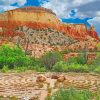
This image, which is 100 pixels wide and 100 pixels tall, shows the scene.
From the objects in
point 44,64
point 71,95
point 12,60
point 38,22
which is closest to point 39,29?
point 38,22

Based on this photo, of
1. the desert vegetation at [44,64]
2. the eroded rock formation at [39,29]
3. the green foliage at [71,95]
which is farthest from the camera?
the eroded rock formation at [39,29]

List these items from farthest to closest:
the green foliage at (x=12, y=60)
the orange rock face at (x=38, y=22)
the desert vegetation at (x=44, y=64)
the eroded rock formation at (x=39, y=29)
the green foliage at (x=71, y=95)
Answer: the orange rock face at (x=38, y=22) → the eroded rock formation at (x=39, y=29) → the green foliage at (x=12, y=60) → the desert vegetation at (x=44, y=64) → the green foliage at (x=71, y=95)

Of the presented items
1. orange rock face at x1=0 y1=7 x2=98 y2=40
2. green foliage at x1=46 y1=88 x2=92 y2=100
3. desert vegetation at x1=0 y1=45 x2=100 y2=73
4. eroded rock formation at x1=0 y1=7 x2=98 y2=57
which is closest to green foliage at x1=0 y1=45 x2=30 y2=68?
desert vegetation at x1=0 y1=45 x2=100 y2=73

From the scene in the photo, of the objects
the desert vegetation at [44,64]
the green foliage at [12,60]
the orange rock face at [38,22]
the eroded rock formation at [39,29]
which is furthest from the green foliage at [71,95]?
the orange rock face at [38,22]

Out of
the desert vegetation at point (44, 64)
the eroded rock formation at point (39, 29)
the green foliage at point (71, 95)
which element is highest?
the eroded rock formation at point (39, 29)

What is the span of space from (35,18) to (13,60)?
66153mm

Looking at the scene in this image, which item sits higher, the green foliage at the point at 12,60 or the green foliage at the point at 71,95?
the green foliage at the point at 12,60

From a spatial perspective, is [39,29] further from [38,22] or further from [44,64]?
[44,64]

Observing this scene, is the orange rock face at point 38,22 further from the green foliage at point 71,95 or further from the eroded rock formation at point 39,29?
the green foliage at point 71,95

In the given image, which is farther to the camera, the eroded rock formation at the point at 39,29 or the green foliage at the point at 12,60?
the eroded rock formation at the point at 39,29

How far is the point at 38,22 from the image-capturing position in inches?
4360

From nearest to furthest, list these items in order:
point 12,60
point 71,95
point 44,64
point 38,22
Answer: point 71,95
point 12,60
point 44,64
point 38,22

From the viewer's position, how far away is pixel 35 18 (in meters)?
114

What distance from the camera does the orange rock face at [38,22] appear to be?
107125 mm
